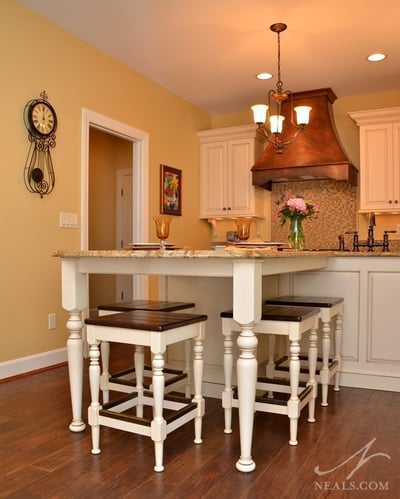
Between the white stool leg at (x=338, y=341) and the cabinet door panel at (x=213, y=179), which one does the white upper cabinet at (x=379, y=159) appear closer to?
the cabinet door panel at (x=213, y=179)

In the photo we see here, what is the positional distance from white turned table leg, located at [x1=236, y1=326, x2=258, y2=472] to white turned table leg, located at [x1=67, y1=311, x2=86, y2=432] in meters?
0.81

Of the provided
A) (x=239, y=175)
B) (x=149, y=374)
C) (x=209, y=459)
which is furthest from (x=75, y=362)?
(x=239, y=175)

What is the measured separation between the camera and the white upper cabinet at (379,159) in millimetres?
5027

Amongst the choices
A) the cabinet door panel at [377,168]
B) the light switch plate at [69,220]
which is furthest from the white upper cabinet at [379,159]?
the light switch plate at [69,220]

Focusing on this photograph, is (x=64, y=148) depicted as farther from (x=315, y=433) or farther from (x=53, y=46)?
(x=315, y=433)

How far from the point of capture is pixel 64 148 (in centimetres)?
384

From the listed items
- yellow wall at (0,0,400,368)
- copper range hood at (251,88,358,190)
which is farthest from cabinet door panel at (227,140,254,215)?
yellow wall at (0,0,400,368)

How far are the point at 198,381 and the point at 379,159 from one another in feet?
12.9

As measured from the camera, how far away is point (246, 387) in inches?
73.4

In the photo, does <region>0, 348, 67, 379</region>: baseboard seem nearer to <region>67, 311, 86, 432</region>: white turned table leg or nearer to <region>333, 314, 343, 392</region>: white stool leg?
<region>67, 311, 86, 432</region>: white turned table leg

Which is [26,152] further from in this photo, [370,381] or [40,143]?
[370,381]

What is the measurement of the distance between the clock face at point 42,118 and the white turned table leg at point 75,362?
6.17 ft

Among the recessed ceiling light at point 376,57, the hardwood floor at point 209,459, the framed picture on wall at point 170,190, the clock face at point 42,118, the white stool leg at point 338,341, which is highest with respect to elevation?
the recessed ceiling light at point 376,57

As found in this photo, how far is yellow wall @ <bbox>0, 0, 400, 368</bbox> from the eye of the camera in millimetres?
3348
